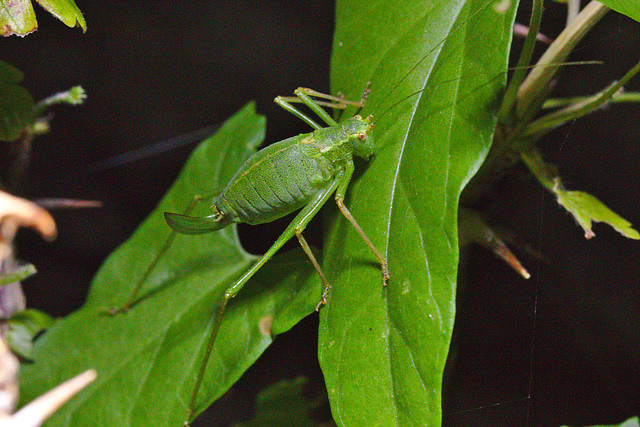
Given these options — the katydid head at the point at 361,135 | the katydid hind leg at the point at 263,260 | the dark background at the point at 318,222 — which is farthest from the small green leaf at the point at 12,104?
the katydid head at the point at 361,135

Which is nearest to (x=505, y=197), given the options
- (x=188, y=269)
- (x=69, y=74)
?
(x=188, y=269)

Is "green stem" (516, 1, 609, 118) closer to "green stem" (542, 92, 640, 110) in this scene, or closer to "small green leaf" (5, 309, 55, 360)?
"green stem" (542, 92, 640, 110)

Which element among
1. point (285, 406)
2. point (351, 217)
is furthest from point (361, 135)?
point (285, 406)

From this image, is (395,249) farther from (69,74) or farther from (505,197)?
(69,74)

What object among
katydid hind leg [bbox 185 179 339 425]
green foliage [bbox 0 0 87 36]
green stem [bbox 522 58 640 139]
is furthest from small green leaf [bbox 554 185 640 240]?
green foliage [bbox 0 0 87 36]

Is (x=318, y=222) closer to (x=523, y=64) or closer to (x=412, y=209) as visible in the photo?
(x=412, y=209)

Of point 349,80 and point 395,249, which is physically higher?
point 349,80
